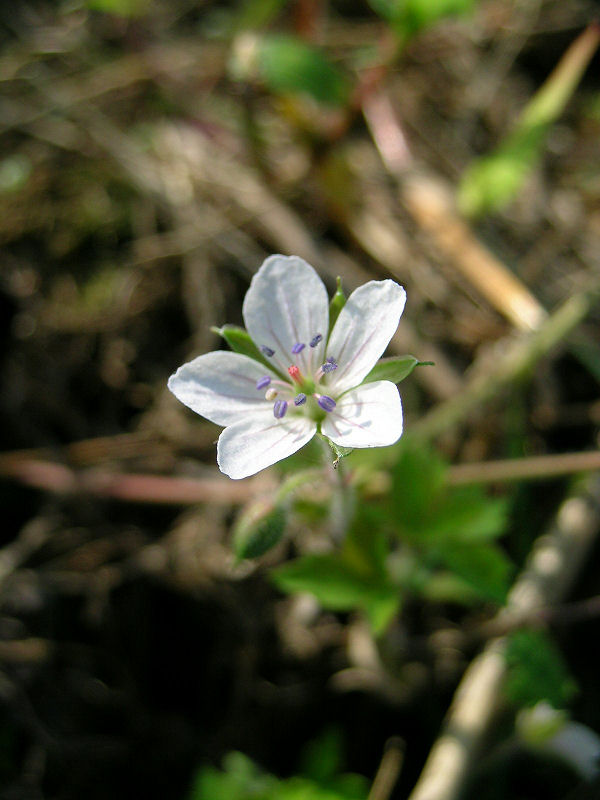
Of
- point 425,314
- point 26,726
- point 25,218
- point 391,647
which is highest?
point 25,218

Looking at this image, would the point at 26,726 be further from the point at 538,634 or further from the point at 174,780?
the point at 538,634

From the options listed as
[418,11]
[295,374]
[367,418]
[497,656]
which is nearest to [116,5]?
[418,11]

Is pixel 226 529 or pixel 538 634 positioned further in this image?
pixel 226 529

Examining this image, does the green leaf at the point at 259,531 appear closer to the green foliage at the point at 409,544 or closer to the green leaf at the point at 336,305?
the green foliage at the point at 409,544

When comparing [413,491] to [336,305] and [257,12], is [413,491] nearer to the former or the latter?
[336,305]

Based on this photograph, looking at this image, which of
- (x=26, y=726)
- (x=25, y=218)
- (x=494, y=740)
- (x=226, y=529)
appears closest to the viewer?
(x=494, y=740)

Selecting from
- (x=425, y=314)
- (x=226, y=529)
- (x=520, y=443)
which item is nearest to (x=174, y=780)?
(x=226, y=529)

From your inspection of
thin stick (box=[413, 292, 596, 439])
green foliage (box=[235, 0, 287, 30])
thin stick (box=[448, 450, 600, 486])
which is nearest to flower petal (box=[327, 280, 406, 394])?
thin stick (box=[448, 450, 600, 486])
